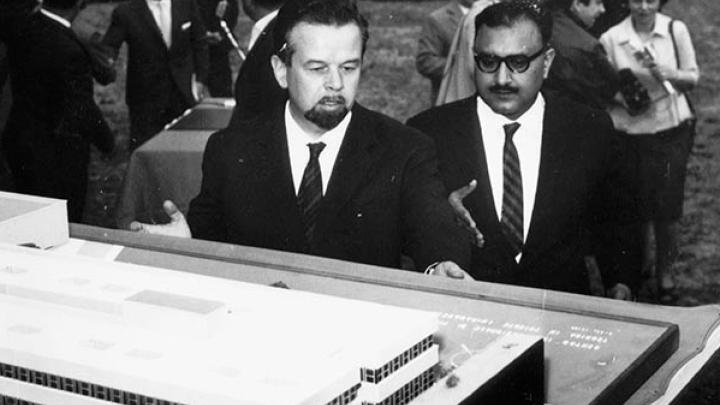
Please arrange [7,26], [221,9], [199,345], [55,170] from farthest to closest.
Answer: [55,170] → [7,26] → [221,9] → [199,345]

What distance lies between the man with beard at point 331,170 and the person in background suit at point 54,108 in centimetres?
88

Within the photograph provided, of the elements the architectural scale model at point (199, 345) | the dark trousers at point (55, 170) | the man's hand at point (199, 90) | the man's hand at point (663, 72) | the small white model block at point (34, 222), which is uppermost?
the man's hand at point (663, 72)

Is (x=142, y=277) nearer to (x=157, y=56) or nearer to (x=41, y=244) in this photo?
(x=41, y=244)

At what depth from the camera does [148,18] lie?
5570mm

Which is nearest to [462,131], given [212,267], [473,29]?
[473,29]

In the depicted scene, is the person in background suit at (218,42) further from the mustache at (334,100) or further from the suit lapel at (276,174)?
the mustache at (334,100)

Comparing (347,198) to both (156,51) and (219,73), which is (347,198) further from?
(156,51)

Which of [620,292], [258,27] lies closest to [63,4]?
[258,27]

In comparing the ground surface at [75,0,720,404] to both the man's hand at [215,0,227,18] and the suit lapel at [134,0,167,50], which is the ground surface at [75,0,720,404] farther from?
the suit lapel at [134,0,167,50]

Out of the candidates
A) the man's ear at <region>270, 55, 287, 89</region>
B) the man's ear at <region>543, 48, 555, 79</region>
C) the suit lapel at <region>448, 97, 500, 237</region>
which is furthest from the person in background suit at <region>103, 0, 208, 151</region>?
the man's ear at <region>543, 48, 555, 79</region>

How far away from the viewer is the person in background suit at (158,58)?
18.1 ft

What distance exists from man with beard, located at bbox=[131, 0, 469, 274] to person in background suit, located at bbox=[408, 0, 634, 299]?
113mm

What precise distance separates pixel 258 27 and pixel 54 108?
4.03ft

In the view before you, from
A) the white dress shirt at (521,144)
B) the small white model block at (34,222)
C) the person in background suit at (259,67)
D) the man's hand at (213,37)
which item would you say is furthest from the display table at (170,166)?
the white dress shirt at (521,144)
